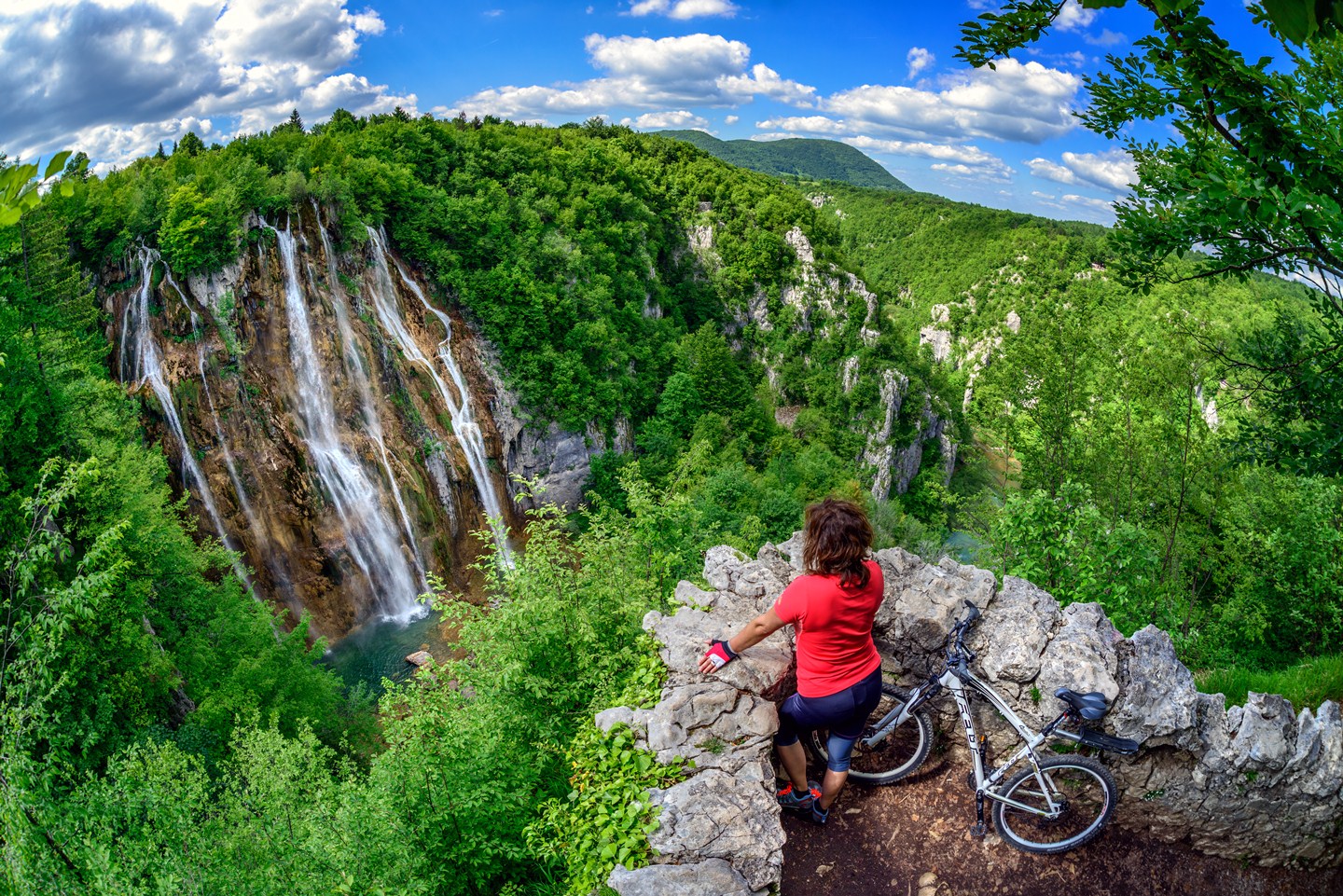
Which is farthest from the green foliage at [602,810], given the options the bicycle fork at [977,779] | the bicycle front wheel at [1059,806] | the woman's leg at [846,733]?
the bicycle front wheel at [1059,806]

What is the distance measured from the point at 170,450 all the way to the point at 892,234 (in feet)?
411

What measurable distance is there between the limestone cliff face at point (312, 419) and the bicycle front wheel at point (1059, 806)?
15.9 meters

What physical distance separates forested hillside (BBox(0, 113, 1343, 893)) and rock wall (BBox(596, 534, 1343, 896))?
417 mm

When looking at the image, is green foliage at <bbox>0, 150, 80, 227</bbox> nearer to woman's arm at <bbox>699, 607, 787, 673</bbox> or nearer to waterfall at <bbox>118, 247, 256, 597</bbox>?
woman's arm at <bbox>699, 607, 787, 673</bbox>

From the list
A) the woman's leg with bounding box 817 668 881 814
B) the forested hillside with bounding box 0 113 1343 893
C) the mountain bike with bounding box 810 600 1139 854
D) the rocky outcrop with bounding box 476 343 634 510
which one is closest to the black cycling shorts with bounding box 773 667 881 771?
the woman's leg with bounding box 817 668 881 814

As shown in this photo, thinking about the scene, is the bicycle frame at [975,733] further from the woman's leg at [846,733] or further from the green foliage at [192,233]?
the green foliage at [192,233]

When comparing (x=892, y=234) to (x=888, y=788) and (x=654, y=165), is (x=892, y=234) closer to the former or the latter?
(x=654, y=165)

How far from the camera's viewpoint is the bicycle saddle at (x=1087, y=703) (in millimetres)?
4770

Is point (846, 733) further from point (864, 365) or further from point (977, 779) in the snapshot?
point (864, 365)

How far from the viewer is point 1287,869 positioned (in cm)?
520

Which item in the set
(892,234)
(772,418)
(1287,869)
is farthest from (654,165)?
(892,234)

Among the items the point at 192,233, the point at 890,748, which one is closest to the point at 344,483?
the point at 192,233

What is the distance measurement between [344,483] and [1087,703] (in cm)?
2393

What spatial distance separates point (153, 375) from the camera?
21.2 metres
